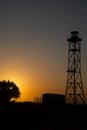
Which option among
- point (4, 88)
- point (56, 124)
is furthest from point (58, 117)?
point (4, 88)

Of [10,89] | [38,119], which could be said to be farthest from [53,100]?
[38,119]

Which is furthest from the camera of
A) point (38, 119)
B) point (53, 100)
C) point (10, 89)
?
point (10, 89)

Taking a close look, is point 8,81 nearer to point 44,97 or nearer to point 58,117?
point 44,97

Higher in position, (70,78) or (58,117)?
(70,78)

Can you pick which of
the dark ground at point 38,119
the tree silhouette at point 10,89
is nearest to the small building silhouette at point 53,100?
the tree silhouette at point 10,89

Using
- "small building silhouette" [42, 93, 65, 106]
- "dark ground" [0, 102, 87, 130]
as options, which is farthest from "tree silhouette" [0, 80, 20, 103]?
"dark ground" [0, 102, 87, 130]

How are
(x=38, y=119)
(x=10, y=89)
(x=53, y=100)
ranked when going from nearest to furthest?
(x=38, y=119) → (x=53, y=100) → (x=10, y=89)

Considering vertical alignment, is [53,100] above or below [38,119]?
above

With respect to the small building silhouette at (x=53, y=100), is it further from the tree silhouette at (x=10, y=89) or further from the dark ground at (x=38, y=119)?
the dark ground at (x=38, y=119)

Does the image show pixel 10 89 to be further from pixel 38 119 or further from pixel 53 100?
pixel 38 119

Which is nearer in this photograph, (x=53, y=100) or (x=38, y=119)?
(x=38, y=119)

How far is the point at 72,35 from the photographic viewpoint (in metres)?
67.9

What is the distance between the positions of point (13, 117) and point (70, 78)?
115 ft

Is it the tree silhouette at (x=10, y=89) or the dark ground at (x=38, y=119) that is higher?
the tree silhouette at (x=10, y=89)
